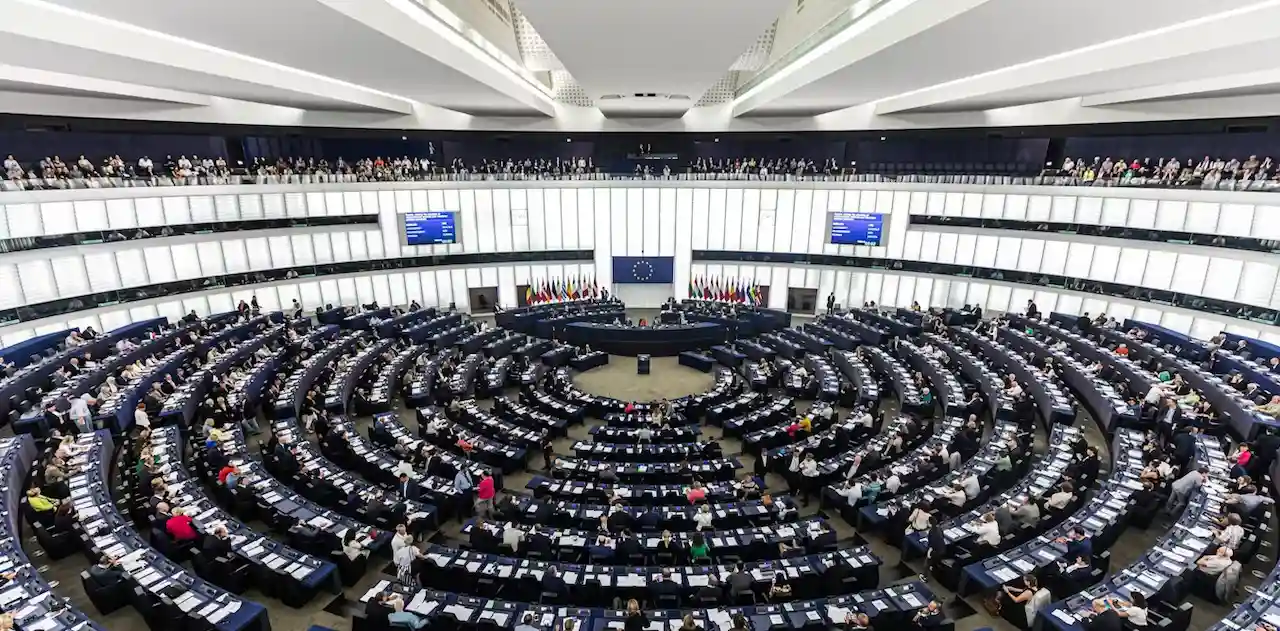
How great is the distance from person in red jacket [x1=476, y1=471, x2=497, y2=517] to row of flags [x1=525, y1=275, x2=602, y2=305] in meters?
22.3

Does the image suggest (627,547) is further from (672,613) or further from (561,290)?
(561,290)

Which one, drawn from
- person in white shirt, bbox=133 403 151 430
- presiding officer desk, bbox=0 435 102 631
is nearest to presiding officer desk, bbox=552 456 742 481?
presiding officer desk, bbox=0 435 102 631

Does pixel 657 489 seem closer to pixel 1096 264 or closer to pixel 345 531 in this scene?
pixel 345 531

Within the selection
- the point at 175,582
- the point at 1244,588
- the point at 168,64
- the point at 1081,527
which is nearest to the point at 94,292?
the point at 168,64

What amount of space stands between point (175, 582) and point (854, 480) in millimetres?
14414

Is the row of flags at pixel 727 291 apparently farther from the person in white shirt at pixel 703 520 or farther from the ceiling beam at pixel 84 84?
the ceiling beam at pixel 84 84

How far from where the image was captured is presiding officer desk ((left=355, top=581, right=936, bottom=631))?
10.1 m

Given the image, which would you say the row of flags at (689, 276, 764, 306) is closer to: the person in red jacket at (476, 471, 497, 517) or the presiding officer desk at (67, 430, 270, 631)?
the person in red jacket at (476, 471, 497, 517)

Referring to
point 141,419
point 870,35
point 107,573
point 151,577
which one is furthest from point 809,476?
point 141,419

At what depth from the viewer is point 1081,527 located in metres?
12.5

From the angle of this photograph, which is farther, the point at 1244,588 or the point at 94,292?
the point at 94,292

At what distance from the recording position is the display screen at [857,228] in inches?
1373

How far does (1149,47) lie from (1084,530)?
37.4ft

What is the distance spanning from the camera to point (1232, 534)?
1155 centimetres
